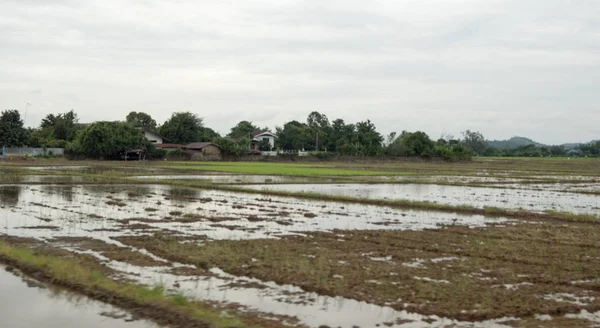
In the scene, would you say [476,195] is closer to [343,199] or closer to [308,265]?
[343,199]

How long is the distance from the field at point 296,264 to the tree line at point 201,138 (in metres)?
42.3

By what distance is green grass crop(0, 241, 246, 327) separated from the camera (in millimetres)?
6426

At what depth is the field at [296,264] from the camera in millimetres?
6727

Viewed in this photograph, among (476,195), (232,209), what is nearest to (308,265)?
(232,209)

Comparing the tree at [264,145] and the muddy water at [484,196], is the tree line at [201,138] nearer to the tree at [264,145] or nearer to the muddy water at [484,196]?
the tree at [264,145]

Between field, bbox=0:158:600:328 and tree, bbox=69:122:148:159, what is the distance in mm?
41459

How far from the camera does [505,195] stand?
973 inches

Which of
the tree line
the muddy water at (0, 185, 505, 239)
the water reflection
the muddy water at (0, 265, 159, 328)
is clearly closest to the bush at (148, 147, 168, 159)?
the tree line

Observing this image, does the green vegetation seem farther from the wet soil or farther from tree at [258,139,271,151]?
the wet soil

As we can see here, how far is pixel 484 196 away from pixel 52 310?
66.9ft

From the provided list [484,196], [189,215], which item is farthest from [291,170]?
[189,215]

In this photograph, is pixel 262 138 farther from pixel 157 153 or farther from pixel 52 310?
pixel 52 310

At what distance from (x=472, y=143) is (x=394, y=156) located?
64.1 meters

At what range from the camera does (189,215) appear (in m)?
15.6
